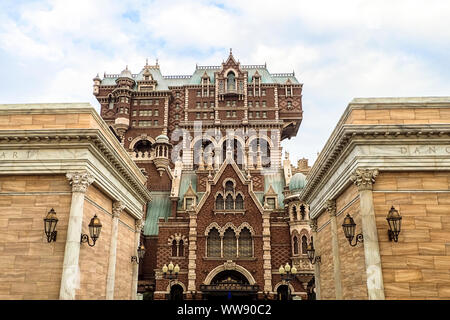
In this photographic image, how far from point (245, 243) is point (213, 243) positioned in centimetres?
342

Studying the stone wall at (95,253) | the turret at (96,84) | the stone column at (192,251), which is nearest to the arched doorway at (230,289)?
the stone column at (192,251)

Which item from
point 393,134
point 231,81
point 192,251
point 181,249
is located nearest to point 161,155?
point 181,249

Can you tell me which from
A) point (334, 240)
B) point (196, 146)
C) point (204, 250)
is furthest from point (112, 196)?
point (196, 146)

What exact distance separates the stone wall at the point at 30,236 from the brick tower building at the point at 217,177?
1197 cm

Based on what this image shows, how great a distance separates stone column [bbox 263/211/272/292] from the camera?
133 feet

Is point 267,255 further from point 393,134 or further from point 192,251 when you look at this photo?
point 393,134

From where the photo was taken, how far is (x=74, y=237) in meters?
15.7

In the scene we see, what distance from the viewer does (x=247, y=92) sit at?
223ft

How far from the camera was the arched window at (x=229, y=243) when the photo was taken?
42219mm

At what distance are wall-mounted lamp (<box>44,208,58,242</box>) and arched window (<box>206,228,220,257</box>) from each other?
27.8 meters

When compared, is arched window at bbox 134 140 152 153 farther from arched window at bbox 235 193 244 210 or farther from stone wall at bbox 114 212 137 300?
stone wall at bbox 114 212 137 300

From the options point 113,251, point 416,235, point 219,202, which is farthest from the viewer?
point 219,202

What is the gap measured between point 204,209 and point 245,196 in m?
4.80

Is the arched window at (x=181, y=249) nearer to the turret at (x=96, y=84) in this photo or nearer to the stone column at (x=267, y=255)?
the stone column at (x=267, y=255)
